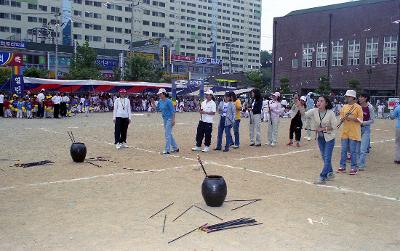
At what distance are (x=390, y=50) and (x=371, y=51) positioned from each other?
8.35 feet

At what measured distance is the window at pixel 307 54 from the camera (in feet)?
195

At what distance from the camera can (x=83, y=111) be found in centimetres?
3362

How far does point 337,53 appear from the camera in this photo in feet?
185

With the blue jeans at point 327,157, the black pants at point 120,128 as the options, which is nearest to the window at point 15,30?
the black pants at point 120,128

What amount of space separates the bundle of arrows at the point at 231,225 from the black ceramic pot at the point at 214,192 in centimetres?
67

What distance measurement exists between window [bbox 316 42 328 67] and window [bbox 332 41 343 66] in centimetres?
110

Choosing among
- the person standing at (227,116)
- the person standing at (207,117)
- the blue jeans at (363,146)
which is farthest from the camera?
the person standing at (227,116)

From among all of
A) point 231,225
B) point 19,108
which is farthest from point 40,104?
point 231,225

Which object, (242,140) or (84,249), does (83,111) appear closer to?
(242,140)

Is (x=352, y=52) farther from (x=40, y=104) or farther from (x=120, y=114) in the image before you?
(x=120, y=114)

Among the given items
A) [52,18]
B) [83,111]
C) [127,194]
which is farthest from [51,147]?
[52,18]

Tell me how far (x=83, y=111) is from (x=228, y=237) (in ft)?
99.6

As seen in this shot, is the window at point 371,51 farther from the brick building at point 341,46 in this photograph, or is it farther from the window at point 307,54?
the window at point 307,54

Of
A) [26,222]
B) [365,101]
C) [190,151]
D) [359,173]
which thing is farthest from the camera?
[190,151]
